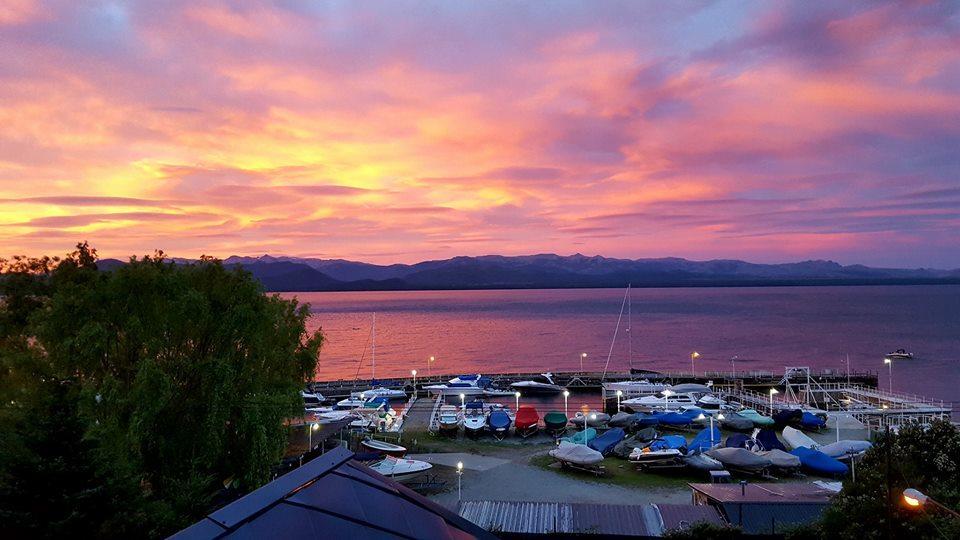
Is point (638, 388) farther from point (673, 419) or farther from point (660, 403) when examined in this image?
point (673, 419)

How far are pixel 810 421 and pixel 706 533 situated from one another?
2604cm

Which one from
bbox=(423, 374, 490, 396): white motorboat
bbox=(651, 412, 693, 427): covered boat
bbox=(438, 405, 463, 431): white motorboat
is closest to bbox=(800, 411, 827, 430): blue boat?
bbox=(651, 412, 693, 427): covered boat

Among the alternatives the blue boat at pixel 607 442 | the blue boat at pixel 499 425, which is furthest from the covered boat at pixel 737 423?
the blue boat at pixel 499 425

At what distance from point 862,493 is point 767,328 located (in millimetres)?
129351

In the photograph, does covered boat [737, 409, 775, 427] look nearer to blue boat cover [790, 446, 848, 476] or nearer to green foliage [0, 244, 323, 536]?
blue boat cover [790, 446, 848, 476]

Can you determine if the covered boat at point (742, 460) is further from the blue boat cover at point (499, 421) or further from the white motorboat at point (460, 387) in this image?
the white motorboat at point (460, 387)

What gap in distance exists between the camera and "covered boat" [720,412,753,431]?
3397 centimetres

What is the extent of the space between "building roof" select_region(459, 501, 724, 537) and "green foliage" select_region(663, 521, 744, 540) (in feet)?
2.71

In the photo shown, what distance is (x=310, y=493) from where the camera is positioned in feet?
17.1

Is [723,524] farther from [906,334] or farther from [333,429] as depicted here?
[906,334]

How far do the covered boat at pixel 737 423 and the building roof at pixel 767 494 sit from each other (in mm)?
16475

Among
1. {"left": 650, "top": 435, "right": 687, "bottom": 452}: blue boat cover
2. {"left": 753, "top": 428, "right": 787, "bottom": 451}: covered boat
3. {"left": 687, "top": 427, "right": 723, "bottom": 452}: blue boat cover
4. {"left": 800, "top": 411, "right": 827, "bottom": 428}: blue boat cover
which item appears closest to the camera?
{"left": 650, "top": 435, "right": 687, "bottom": 452}: blue boat cover

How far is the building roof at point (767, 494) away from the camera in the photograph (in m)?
16.1

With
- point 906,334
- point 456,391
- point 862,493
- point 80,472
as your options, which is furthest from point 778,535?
point 906,334
